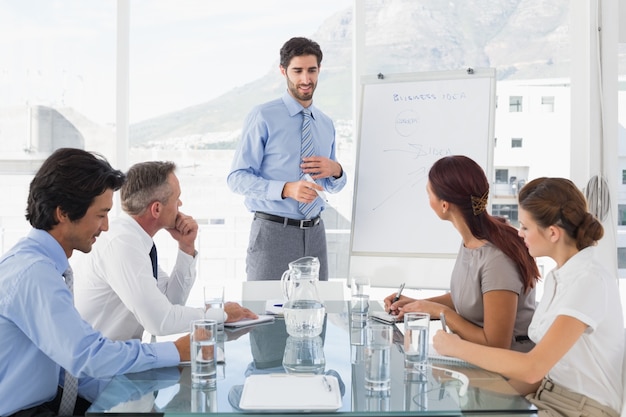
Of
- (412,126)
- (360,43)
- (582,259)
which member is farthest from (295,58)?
(582,259)

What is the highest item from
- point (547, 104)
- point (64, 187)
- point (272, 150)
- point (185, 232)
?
point (547, 104)

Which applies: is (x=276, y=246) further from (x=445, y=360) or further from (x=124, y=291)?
(x=445, y=360)

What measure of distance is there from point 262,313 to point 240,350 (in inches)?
24.7

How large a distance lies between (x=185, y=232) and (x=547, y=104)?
9.24 ft

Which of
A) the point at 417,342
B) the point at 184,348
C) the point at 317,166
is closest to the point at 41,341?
the point at 184,348

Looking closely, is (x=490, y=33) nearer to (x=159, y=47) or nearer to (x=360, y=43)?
(x=360, y=43)

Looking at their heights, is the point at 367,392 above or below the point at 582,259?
below

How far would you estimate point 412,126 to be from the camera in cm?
390

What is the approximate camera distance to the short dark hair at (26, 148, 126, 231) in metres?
1.82

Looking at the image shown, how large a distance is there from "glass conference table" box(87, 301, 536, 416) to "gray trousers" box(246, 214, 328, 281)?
1.52m

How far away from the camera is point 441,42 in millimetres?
4676

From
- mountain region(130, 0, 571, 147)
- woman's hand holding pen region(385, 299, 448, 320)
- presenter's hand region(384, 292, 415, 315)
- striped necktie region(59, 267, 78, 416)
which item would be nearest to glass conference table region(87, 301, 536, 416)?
striped necktie region(59, 267, 78, 416)

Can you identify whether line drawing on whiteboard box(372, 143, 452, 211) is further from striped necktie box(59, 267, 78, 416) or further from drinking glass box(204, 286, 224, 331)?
striped necktie box(59, 267, 78, 416)

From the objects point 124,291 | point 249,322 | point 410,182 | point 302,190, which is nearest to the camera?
point 124,291
